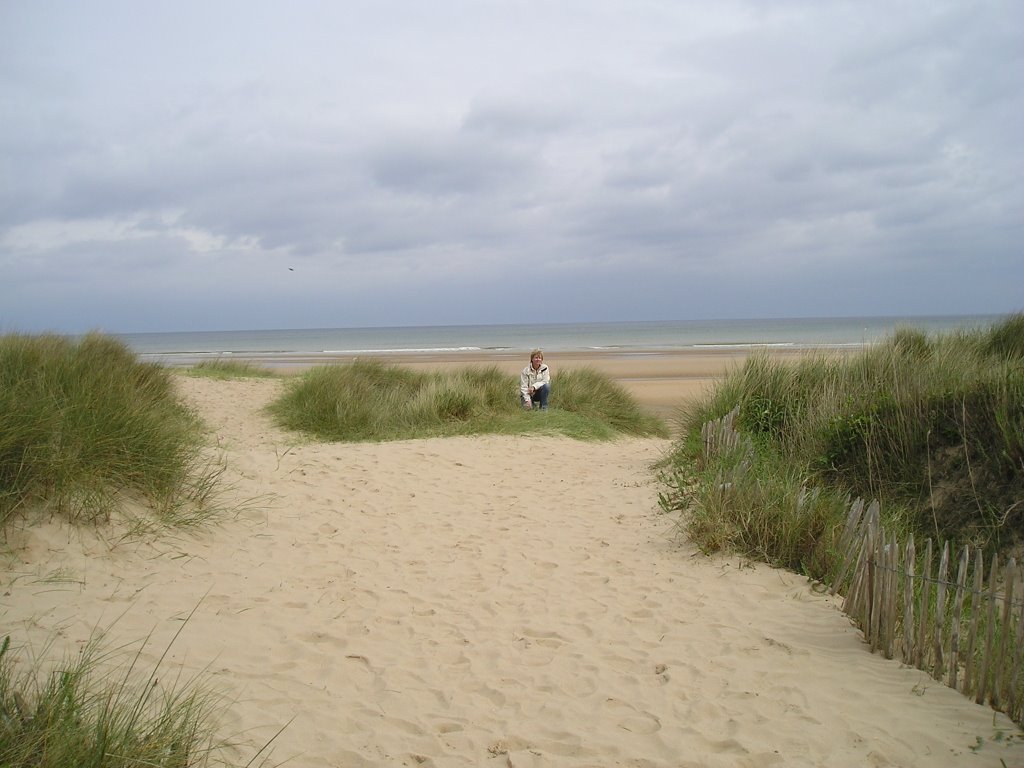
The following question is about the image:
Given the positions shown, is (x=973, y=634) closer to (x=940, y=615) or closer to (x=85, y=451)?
(x=940, y=615)

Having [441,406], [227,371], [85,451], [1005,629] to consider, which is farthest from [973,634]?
[227,371]

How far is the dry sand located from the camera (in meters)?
3.34

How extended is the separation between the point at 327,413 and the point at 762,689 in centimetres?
872

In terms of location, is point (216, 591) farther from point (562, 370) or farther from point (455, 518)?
point (562, 370)

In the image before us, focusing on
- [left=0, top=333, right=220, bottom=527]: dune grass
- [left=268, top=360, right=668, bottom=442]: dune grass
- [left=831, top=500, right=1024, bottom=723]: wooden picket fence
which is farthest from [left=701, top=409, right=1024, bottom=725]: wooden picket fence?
[left=268, top=360, right=668, bottom=442]: dune grass

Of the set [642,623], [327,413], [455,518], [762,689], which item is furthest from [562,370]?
[762,689]

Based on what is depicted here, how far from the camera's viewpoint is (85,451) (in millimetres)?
5414

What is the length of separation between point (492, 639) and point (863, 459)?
14.7ft

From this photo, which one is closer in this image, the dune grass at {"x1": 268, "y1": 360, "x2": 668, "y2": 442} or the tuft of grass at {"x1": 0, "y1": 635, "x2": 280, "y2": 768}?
the tuft of grass at {"x1": 0, "y1": 635, "x2": 280, "y2": 768}

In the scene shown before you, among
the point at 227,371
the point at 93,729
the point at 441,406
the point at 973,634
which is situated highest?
the point at 227,371

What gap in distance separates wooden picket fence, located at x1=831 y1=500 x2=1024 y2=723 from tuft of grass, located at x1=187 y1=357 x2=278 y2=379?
14.2 metres

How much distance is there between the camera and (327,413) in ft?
37.4

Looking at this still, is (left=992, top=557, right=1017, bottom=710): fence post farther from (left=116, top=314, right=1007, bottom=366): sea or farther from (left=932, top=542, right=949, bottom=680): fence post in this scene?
(left=116, top=314, right=1007, bottom=366): sea

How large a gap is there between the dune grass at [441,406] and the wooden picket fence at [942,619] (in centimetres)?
734
